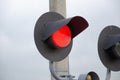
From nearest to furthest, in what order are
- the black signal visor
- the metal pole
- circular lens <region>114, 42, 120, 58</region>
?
the black signal visor → circular lens <region>114, 42, 120, 58</region> → the metal pole

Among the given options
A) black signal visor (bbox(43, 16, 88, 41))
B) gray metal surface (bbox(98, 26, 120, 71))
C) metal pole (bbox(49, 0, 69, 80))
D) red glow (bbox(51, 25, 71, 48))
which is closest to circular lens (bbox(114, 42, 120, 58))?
gray metal surface (bbox(98, 26, 120, 71))

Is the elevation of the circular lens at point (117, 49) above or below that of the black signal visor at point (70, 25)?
below

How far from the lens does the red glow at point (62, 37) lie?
2252 millimetres

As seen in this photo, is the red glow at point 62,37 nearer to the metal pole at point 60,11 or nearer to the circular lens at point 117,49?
the circular lens at point 117,49

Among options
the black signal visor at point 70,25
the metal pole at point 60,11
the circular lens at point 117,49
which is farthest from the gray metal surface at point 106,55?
the metal pole at point 60,11

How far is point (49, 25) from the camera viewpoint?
2289mm

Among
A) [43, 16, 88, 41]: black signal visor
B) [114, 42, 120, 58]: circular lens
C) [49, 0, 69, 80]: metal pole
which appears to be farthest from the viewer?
[49, 0, 69, 80]: metal pole

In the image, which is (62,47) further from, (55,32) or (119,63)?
(119,63)

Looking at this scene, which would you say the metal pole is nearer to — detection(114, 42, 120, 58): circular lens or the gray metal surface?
the gray metal surface

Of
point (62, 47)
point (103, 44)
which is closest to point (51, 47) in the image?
point (62, 47)

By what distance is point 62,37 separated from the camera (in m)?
2.30

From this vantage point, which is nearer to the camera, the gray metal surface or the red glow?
the red glow

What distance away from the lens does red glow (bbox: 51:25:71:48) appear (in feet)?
7.39

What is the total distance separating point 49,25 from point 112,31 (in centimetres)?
79
